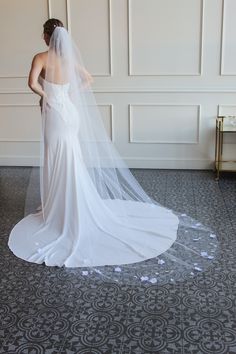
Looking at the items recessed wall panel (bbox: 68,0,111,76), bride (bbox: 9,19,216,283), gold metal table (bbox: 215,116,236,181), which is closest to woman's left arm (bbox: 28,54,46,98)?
bride (bbox: 9,19,216,283)

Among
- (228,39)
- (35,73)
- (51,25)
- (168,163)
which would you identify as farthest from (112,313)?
(228,39)

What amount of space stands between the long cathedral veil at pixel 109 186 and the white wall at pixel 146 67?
1669 mm

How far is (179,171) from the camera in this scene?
5.46 metres

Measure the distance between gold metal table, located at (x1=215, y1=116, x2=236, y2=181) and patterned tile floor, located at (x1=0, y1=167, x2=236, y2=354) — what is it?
6.33ft

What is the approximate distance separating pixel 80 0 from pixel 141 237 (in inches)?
129

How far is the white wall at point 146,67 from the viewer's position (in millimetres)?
5090

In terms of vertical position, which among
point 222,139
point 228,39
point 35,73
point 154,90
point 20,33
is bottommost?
point 222,139

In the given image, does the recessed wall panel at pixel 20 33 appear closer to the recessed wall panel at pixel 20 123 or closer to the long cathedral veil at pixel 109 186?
the recessed wall panel at pixel 20 123

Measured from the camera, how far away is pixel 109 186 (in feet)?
12.0

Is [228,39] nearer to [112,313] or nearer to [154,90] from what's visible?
[154,90]

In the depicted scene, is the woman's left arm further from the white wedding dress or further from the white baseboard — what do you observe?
the white baseboard

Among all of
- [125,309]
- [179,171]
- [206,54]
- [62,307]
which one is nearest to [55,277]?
[62,307]

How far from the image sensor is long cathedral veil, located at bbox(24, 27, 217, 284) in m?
2.84

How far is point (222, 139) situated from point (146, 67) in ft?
4.25
